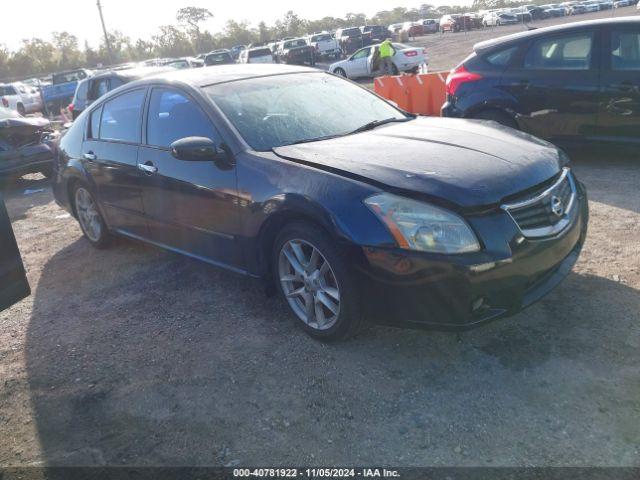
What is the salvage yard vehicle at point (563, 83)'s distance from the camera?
611 centimetres

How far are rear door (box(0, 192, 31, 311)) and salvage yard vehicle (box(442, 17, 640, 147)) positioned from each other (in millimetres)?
5506

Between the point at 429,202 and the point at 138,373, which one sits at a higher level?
the point at 429,202

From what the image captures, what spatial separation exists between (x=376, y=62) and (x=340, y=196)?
64.6ft

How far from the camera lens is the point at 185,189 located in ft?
13.3

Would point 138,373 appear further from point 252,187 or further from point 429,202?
point 429,202

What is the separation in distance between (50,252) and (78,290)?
1477 mm

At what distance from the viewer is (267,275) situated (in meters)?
3.71

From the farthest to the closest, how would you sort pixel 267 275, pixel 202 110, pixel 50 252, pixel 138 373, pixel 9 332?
pixel 50 252, pixel 9 332, pixel 202 110, pixel 267 275, pixel 138 373

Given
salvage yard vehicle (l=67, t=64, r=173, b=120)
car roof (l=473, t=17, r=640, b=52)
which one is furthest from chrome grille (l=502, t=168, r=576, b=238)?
salvage yard vehicle (l=67, t=64, r=173, b=120)

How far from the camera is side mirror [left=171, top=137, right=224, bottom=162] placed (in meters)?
3.62

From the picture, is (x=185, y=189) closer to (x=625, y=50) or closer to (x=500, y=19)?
(x=625, y=50)

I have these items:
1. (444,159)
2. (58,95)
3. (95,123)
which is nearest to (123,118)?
(95,123)

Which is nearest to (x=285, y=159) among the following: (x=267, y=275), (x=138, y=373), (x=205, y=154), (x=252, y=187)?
(x=252, y=187)

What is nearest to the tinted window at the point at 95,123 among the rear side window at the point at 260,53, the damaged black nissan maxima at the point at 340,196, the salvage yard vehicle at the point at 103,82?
the damaged black nissan maxima at the point at 340,196
